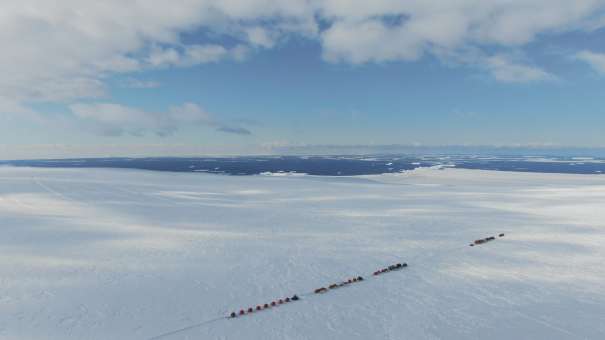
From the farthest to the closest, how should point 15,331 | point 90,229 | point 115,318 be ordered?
point 90,229, point 115,318, point 15,331

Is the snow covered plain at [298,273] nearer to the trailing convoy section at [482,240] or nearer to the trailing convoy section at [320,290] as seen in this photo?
the trailing convoy section at [320,290]

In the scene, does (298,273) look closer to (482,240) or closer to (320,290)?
(320,290)

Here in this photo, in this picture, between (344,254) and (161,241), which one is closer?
(344,254)

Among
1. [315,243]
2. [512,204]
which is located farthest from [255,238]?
[512,204]

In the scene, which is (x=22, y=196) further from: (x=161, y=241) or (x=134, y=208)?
(x=161, y=241)

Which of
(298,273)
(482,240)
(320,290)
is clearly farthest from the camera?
(482,240)

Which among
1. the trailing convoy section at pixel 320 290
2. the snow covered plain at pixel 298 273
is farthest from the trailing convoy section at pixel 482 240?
the trailing convoy section at pixel 320 290

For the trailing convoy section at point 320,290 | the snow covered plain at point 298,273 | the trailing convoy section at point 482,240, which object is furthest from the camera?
the trailing convoy section at point 482,240

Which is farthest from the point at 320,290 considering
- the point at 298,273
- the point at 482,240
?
the point at 482,240

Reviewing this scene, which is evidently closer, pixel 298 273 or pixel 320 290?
pixel 320 290
